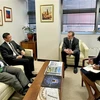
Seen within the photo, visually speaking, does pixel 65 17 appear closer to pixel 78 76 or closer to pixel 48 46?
pixel 48 46

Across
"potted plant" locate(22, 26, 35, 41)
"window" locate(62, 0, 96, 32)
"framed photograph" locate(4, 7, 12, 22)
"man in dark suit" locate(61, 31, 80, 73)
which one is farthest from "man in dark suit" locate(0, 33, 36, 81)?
"window" locate(62, 0, 96, 32)

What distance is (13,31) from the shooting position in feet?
13.7

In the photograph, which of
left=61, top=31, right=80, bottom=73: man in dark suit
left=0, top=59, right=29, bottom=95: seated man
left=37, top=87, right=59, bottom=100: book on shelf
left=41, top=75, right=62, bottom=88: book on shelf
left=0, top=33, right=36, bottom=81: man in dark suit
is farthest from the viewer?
left=61, top=31, right=80, bottom=73: man in dark suit

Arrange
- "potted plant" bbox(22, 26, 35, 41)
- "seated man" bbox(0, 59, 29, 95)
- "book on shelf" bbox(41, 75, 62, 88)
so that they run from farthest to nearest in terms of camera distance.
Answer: "potted plant" bbox(22, 26, 35, 41), "seated man" bbox(0, 59, 29, 95), "book on shelf" bbox(41, 75, 62, 88)

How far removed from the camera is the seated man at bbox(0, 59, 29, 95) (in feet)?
7.28

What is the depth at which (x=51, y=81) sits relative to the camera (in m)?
2.11

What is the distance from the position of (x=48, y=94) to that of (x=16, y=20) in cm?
317

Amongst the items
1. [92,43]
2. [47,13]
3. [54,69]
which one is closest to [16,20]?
[47,13]

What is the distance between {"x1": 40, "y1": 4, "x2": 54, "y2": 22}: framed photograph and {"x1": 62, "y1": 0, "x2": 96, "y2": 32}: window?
A: 0.79 metres

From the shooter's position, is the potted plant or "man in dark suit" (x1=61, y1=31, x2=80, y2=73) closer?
"man in dark suit" (x1=61, y1=31, x2=80, y2=73)

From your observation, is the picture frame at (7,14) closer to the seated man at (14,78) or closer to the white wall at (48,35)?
the white wall at (48,35)

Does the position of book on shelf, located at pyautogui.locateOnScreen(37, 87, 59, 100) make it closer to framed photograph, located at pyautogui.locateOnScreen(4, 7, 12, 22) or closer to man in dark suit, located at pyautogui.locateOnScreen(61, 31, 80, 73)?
man in dark suit, located at pyautogui.locateOnScreen(61, 31, 80, 73)

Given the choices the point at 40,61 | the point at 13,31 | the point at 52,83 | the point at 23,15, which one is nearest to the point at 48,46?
the point at 40,61

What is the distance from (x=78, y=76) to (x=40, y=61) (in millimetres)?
1585
